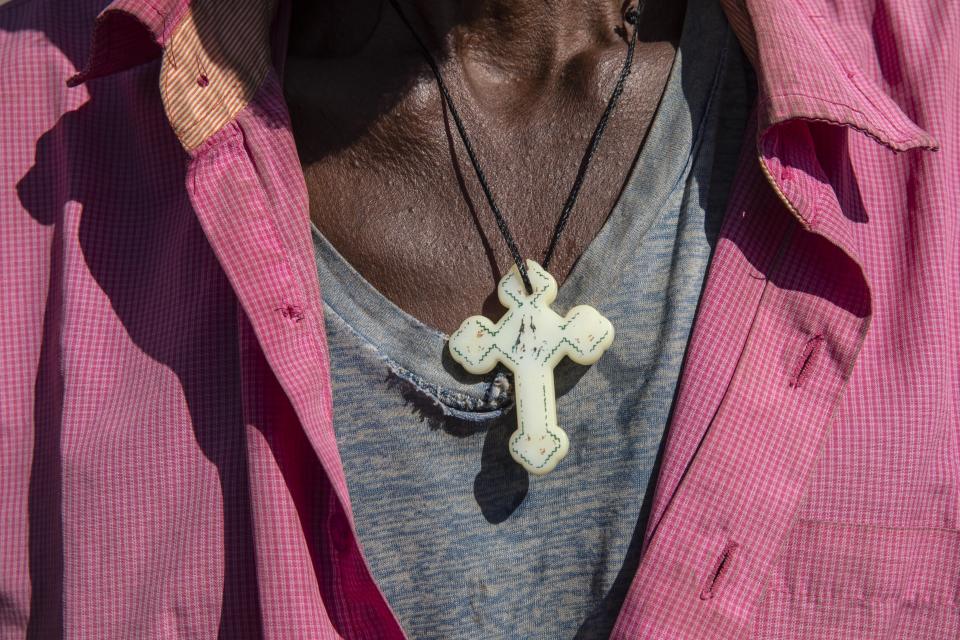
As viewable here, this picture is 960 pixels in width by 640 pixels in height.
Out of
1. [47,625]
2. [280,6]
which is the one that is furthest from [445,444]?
[280,6]

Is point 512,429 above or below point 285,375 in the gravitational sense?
below

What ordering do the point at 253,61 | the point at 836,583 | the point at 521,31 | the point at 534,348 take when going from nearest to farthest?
the point at 836,583 → the point at 534,348 → the point at 253,61 → the point at 521,31

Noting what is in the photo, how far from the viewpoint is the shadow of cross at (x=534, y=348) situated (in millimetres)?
1385

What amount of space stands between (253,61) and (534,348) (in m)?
0.62

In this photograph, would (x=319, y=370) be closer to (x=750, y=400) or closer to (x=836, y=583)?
(x=750, y=400)

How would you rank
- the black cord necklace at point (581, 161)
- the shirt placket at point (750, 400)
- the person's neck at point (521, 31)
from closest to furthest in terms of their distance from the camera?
the shirt placket at point (750, 400), the black cord necklace at point (581, 161), the person's neck at point (521, 31)

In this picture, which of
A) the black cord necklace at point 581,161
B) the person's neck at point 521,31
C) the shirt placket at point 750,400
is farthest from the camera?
the person's neck at point 521,31

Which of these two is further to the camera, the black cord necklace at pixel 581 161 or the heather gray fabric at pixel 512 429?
the black cord necklace at pixel 581 161

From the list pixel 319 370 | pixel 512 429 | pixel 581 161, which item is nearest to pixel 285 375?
pixel 319 370

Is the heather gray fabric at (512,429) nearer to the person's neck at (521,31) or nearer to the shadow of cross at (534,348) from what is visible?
the shadow of cross at (534,348)

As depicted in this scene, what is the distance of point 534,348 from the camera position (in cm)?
144

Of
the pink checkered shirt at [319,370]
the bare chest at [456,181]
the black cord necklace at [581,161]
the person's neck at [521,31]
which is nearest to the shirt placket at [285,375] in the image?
the pink checkered shirt at [319,370]

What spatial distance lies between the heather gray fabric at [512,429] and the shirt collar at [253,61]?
0.14 meters

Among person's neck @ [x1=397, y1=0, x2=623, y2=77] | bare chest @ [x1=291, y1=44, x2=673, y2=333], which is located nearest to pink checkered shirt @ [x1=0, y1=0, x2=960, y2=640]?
bare chest @ [x1=291, y1=44, x2=673, y2=333]
